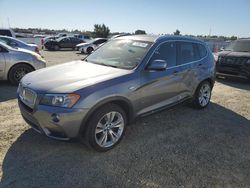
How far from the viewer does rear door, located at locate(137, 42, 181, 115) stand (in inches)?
163

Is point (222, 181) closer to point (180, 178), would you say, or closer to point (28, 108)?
point (180, 178)

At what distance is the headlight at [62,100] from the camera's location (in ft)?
10.7

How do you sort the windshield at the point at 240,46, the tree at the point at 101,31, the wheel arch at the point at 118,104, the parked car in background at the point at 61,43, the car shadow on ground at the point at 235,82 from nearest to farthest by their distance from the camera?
1. the wheel arch at the point at 118,104
2. the car shadow on ground at the point at 235,82
3. the windshield at the point at 240,46
4. the parked car in background at the point at 61,43
5. the tree at the point at 101,31

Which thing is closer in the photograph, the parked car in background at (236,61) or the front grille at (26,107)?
the front grille at (26,107)

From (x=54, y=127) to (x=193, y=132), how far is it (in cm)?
266

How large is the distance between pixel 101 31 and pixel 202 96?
4773 cm

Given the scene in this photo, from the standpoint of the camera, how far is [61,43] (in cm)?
2480

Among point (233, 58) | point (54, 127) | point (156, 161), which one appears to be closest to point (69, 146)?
point (54, 127)

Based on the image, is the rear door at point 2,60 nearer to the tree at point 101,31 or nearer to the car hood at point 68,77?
the car hood at point 68,77

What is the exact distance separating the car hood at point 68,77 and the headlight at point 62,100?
73 millimetres

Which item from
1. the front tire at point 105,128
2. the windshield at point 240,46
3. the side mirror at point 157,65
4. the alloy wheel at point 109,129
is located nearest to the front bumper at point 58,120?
the front tire at point 105,128

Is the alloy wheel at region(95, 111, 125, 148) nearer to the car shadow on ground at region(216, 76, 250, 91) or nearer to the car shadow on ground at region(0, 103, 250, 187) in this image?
the car shadow on ground at region(0, 103, 250, 187)

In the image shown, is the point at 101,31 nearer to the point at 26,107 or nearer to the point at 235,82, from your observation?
the point at 235,82

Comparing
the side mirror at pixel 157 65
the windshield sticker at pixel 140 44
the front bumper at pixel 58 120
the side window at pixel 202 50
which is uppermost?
the windshield sticker at pixel 140 44
